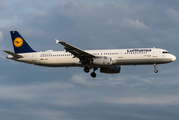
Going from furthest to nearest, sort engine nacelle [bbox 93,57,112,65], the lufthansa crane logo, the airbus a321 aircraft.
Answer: the lufthansa crane logo, the airbus a321 aircraft, engine nacelle [bbox 93,57,112,65]

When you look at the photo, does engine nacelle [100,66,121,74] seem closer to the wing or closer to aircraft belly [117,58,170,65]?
aircraft belly [117,58,170,65]

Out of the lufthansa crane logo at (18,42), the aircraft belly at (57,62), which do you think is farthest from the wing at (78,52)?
the lufthansa crane logo at (18,42)

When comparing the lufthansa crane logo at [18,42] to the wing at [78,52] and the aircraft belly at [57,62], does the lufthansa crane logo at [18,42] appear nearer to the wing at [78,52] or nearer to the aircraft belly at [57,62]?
the aircraft belly at [57,62]

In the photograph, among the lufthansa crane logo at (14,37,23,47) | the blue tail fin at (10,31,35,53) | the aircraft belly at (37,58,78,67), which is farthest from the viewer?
the lufthansa crane logo at (14,37,23,47)

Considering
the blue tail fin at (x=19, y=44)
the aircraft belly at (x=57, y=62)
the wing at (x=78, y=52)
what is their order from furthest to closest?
the blue tail fin at (x=19, y=44) → the aircraft belly at (x=57, y=62) → the wing at (x=78, y=52)

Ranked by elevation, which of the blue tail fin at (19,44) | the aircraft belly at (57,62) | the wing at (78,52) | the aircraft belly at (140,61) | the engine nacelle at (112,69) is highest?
the blue tail fin at (19,44)

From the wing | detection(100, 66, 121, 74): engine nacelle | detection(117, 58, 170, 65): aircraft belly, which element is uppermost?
the wing

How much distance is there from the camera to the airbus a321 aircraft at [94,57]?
43344 mm

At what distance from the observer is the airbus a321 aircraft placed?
4334cm

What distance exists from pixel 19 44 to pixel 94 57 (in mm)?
16041

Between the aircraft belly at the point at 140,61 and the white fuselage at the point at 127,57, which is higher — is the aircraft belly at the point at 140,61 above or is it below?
below

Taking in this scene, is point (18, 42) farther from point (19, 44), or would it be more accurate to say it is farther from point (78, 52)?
point (78, 52)

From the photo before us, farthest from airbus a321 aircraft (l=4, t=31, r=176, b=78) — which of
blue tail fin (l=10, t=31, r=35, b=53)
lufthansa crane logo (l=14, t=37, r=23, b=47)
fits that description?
lufthansa crane logo (l=14, t=37, r=23, b=47)

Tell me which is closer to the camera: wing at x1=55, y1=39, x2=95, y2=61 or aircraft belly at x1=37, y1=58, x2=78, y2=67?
wing at x1=55, y1=39, x2=95, y2=61
